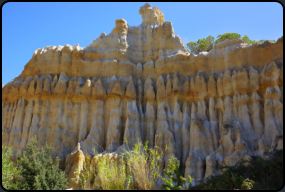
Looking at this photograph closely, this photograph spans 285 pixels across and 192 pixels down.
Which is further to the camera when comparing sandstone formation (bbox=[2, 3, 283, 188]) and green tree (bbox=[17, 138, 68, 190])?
sandstone formation (bbox=[2, 3, 283, 188])

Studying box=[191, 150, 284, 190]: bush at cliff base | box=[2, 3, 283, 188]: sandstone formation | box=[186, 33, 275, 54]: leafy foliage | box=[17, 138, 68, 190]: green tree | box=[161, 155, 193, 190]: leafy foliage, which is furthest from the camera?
box=[186, 33, 275, 54]: leafy foliage

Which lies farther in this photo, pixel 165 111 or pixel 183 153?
pixel 165 111

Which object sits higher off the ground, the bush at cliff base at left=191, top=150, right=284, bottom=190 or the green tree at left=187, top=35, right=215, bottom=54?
the green tree at left=187, top=35, right=215, bottom=54

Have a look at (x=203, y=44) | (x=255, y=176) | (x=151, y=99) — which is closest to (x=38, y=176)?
(x=151, y=99)

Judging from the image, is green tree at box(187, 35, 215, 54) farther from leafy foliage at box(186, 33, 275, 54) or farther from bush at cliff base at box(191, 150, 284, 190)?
bush at cliff base at box(191, 150, 284, 190)

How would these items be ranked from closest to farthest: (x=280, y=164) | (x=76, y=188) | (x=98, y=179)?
(x=280, y=164)
(x=98, y=179)
(x=76, y=188)

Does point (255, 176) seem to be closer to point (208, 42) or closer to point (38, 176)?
point (38, 176)

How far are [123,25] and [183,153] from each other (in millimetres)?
13460

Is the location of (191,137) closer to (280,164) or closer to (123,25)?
(280,164)

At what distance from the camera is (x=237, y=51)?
20.6m

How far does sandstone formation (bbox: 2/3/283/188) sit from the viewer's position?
17.9 m

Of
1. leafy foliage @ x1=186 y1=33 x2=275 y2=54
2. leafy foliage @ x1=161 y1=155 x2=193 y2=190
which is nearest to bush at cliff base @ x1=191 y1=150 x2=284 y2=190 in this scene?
leafy foliage @ x1=161 y1=155 x2=193 y2=190

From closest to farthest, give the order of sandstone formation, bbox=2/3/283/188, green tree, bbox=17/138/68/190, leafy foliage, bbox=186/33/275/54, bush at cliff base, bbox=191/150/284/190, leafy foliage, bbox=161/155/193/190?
leafy foliage, bbox=161/155/193/190 < bush at cliff base, bbox=191/150/284/190 < green tree, bbox=17/138/68/190 < sandstone formation, bbox=2/3/283/188 < leafy foliage, bbox=186/33/275/54

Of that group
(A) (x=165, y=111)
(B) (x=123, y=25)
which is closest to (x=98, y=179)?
(A) (x=165, y=111)
